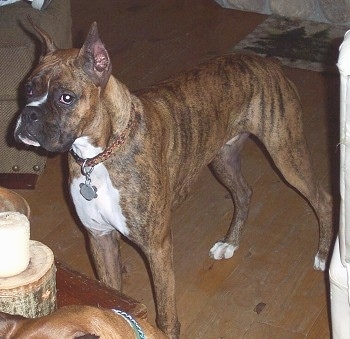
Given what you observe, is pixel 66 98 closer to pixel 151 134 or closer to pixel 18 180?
pixel 151 134

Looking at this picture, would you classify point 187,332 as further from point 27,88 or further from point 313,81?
point 313,81

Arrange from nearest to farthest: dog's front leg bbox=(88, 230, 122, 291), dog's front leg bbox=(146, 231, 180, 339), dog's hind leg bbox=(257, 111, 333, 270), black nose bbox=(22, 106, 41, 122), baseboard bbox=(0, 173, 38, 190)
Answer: black nose bbox=(22, 106, 41, 122) → dog's front leg bbox=(146, 231, 180, 339) → dog's front leg bbox=(88, 230, 122, 291) → dog's hind leg bbox=(257, 111, 333, 270) → baseboard bbox=(0, 173, 38, 190)

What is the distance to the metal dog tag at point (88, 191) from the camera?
2363 mm

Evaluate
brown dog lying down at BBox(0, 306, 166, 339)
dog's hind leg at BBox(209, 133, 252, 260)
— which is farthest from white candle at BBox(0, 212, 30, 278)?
dog's hind leg at BBox(209, 133, 252, 260)

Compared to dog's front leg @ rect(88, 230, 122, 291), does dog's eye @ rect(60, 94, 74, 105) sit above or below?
above

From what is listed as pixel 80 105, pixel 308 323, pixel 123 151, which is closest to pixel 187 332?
pixel 308 323

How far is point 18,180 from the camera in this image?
3.55 metres

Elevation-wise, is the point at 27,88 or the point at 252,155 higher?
the point at 27,88

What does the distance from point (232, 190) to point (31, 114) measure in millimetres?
1145

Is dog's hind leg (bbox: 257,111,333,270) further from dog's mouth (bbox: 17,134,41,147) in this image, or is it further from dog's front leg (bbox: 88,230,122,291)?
dog's mouth (bbox: 17,134,41,147)

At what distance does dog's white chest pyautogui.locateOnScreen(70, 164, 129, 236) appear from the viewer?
2.36m

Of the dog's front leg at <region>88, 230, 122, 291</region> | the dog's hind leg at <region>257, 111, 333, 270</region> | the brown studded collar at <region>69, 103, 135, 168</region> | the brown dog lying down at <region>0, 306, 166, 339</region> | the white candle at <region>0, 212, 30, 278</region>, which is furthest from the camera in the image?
the dog's hind leg at <region>257, 111, 333, 270</region>

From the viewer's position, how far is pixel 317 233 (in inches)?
128

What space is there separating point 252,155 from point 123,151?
1.52 meters
